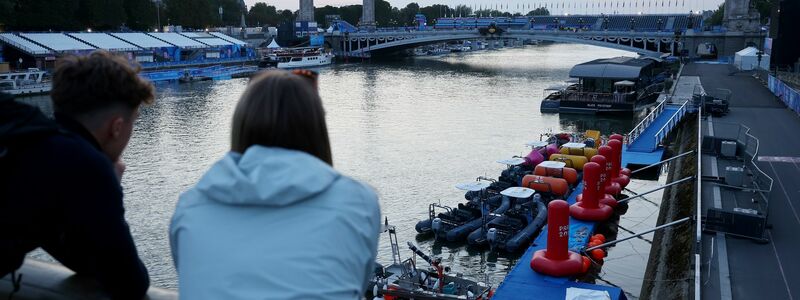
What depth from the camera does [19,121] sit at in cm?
155

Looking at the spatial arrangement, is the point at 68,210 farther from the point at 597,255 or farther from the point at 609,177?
the point at 609,177

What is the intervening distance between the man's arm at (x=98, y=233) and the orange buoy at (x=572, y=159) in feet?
60.6

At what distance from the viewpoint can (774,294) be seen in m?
8.48

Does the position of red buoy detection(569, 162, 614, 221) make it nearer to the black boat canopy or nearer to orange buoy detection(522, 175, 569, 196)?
orange buoy detection(522, 175, 569, 196)

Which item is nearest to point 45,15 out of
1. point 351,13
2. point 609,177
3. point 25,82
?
point 25,82

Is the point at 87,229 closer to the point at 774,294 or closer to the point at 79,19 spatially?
the point at 774,294

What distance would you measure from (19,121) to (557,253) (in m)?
10.3

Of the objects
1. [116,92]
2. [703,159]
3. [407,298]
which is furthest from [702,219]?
[116,92]

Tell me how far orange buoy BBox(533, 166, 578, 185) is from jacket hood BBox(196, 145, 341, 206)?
55.1ft

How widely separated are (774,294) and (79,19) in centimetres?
5793

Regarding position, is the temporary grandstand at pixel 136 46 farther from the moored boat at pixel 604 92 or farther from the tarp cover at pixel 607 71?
the tarp cover at pixel 607 71

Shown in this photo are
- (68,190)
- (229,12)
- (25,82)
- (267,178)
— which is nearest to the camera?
(267,178)

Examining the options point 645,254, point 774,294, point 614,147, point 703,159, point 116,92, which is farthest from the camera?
point 614,147

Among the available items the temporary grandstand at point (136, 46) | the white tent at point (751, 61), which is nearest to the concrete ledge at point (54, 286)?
the temporary grandstand at point (136, 46)
